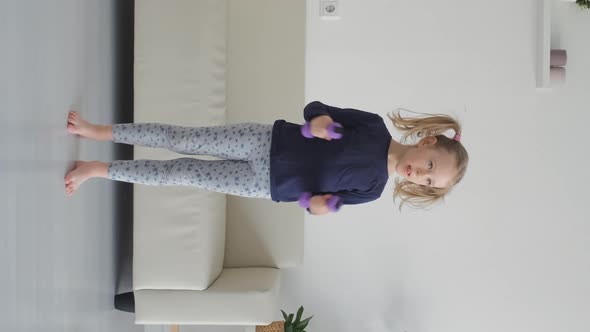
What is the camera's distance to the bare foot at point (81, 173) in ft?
7.02

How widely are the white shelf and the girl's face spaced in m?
1.45

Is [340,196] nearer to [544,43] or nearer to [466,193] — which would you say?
[466,193]

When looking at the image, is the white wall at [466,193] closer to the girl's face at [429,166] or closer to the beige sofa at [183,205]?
the beige sofa at [183,205]

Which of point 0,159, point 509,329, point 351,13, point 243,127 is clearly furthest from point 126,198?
point 509,329

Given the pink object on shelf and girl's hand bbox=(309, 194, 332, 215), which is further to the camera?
the pink object on shelf

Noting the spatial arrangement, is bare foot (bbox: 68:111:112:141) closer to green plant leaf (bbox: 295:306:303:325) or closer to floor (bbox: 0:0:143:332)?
floor (bbox: 0:0:143:332)

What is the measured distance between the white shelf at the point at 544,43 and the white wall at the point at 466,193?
5cm

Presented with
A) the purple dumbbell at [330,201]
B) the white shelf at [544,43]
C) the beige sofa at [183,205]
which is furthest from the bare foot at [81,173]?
the white shelf at [544,43]

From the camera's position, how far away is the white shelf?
3203mm

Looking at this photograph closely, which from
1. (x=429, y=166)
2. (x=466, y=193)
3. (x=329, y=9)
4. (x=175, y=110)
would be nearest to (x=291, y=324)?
(x=466, y=193)

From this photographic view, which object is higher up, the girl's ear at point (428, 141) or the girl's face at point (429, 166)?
the girl's ear at point (428, 141)

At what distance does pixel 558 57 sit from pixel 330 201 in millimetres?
1835

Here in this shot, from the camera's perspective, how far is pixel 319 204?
2.05 metres

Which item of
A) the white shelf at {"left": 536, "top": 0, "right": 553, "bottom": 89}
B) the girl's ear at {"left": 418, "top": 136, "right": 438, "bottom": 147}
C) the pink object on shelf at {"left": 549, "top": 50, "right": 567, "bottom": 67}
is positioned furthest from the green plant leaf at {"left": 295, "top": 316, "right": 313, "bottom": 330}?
the pink object on shelf at {"left": 549, "top": 50, "right": 567, "bottom": 67}
